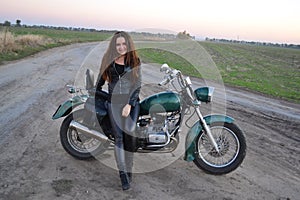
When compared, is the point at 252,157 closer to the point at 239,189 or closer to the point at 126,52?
the point at 239,189

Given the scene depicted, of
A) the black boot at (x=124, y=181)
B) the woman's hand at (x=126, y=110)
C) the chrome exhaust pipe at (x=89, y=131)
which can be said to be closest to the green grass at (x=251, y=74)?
the woman's hand at (x=126, y=110)

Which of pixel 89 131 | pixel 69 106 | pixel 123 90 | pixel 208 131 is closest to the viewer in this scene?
pixel 123 90

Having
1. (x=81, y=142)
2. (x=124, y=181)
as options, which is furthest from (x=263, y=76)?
(x=124, y=181)

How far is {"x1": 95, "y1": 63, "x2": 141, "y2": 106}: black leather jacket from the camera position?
157 inches

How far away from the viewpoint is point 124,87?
399 centimetres

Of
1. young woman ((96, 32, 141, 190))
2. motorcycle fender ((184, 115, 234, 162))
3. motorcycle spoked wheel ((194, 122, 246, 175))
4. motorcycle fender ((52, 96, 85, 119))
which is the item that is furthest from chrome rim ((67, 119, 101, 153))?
motorcycle spoked wheel ((194, 122, 246, 175))

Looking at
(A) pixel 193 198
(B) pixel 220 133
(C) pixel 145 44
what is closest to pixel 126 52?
(C) pixel 145 44

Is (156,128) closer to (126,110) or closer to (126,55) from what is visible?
(126,110)

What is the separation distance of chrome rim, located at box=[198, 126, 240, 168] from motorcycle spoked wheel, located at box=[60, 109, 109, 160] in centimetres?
133

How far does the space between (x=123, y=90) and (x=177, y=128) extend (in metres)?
0.87

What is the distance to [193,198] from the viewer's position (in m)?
3.55

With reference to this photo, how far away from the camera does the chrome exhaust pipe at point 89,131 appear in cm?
425

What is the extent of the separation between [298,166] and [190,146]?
1725 millimetres

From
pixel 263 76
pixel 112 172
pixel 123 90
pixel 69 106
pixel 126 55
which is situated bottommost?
pixel 112 172
